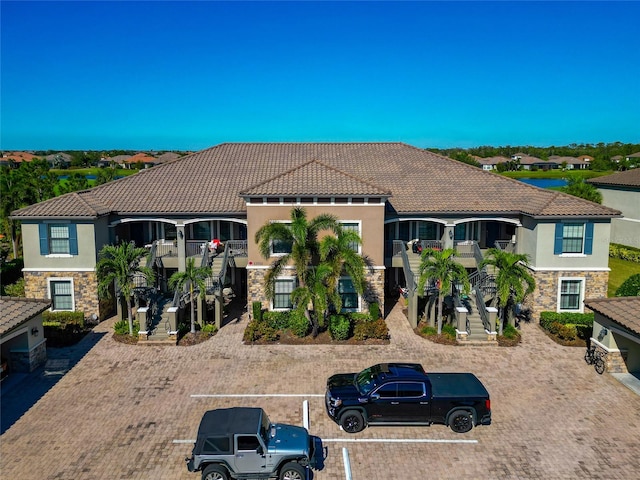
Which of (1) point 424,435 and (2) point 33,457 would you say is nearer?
(2) point 33,457

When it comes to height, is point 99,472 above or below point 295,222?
below

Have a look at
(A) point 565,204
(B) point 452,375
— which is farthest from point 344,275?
(A) point 565,204

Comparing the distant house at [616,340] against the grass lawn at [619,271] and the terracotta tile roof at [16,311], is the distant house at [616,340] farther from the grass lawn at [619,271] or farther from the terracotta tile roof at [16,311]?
the terracotta tile roof at [16,311]

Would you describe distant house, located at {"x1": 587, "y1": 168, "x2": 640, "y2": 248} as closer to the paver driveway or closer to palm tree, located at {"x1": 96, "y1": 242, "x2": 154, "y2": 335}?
the paver driveway

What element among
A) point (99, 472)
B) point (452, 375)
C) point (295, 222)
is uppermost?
point (295, 222)

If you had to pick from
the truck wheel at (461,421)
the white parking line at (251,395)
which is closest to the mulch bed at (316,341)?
the white parking line at (251,395)

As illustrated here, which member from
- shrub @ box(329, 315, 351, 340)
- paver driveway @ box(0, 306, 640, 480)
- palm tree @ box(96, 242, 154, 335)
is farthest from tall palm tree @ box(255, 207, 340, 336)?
palm tree @ box(96, 242, 154, 335)

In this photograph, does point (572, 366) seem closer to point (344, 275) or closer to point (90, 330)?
point (344, 275)
